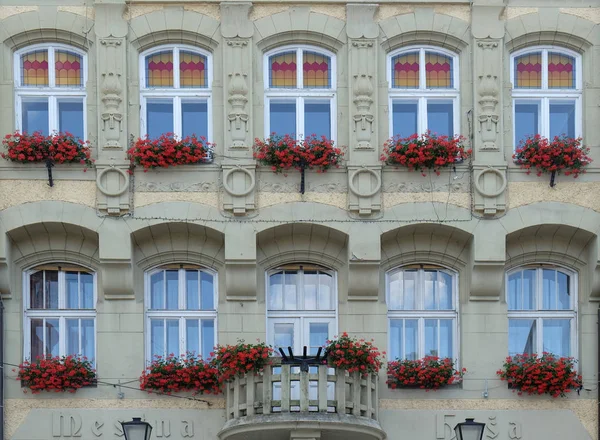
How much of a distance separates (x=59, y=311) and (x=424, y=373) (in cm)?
565

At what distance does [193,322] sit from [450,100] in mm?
5224

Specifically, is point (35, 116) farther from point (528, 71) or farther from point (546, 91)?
point (546, 91)

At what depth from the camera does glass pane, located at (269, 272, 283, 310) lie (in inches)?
1217

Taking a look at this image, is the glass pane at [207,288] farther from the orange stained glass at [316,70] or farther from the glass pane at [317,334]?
the orange stained glass at [316,70]

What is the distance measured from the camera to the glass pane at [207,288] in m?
30.9

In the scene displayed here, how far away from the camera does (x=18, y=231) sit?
3033 centimetres

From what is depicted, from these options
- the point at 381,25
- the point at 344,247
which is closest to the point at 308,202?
the point at 344,247

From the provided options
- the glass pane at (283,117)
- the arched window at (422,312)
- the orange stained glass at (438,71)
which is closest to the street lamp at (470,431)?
the arched window at (422,312)

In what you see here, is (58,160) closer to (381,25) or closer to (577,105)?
(381,25)

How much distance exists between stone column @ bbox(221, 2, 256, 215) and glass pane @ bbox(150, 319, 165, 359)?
2153 mm

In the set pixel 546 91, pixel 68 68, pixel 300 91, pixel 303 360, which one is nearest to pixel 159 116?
pixel 68 68

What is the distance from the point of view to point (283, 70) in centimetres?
3109

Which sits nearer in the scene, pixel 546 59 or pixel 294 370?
pixel 294 370

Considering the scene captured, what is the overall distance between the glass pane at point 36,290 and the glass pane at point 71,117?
7.44 feet
